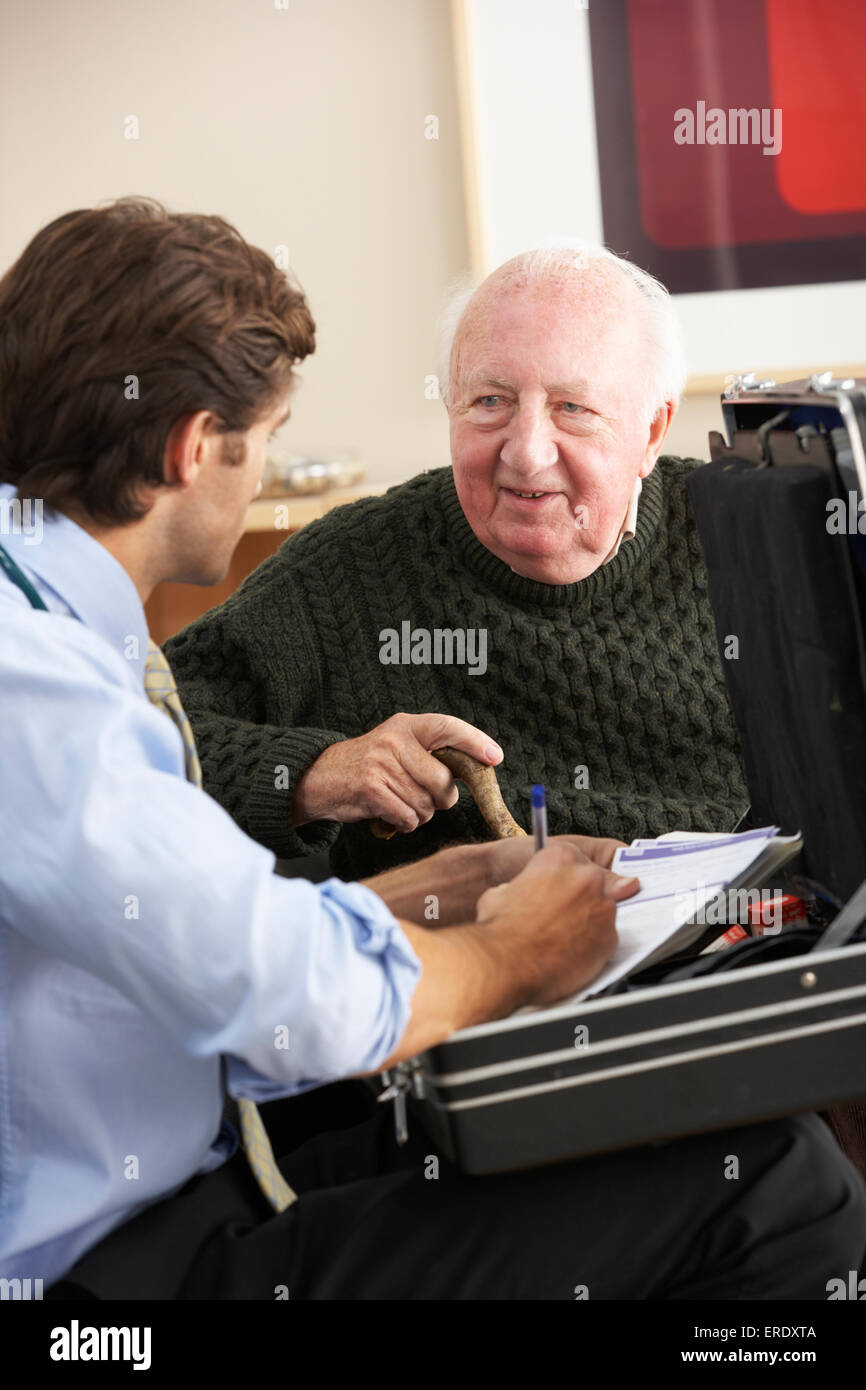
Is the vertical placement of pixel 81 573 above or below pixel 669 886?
above

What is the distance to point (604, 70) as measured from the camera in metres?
2.44

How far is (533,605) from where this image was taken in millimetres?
1598

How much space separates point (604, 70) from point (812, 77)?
376 millimetres

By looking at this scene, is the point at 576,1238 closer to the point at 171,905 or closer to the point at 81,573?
the point at 171,905

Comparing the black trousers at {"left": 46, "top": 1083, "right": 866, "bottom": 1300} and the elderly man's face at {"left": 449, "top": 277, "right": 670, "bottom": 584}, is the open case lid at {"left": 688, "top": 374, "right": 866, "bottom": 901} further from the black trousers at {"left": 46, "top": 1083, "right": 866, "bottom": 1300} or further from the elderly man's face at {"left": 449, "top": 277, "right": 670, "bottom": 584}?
the elderly man's face at {"left": 449, "top": 277, "right": 670, "bottom": 584}

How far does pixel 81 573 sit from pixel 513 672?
2.44ft

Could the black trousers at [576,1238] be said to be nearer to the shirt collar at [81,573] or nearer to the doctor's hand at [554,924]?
the doctor's hand at [554,924]

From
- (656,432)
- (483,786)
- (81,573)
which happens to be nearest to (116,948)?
(81,573)

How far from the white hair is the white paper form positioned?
2.24ft

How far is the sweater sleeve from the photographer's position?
Answer: 1372mm

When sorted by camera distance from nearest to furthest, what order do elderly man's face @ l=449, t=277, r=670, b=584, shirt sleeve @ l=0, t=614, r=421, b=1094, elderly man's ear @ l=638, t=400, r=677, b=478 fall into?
shirt sleeve @ l=0, t=614, r=421, b=1094 → elderly man's face @ l=449, t=277, r=670, b=584 → elderly man's ear @ l=638, t=400, r=677, b=478

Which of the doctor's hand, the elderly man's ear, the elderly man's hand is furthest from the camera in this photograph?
the elderly man's ear

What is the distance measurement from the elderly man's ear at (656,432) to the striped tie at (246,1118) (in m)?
0.77

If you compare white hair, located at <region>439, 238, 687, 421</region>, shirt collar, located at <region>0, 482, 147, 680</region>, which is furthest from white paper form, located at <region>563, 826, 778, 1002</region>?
white hair, located at <region>439, 238, 687, 421</region>
